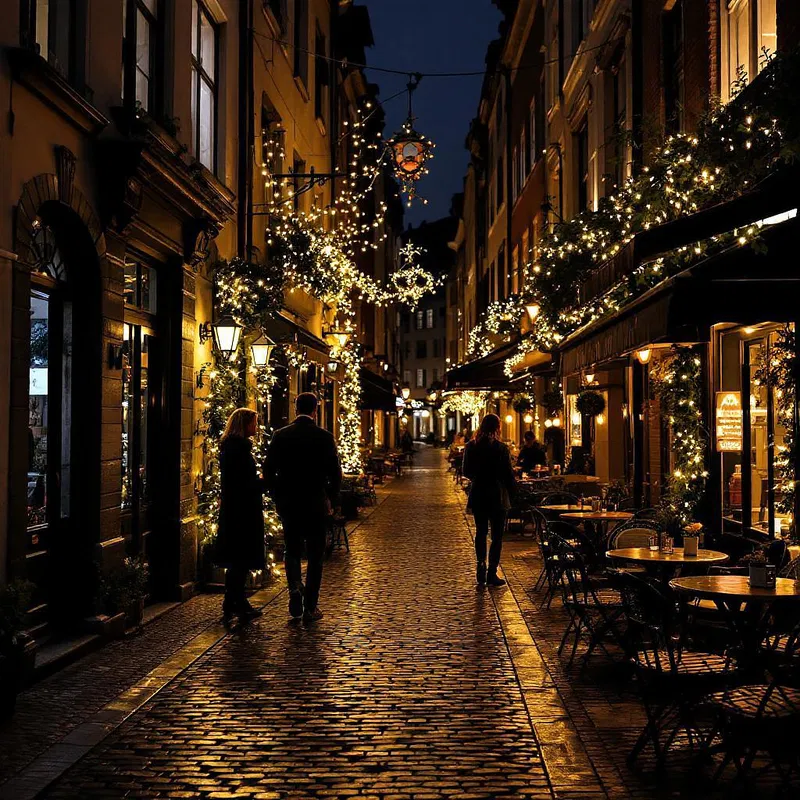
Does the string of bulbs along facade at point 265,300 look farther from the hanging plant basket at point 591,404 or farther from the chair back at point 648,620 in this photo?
the chair back at point 648,620

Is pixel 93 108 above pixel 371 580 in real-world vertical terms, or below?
above

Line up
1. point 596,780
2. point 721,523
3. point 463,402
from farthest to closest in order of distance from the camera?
point 463,402 < point 721,523 < point 596,780

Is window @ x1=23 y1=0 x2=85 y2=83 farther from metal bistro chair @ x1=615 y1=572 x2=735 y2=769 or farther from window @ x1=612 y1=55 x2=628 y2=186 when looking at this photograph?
window @ x1=612 y1=55 x2=628 y2=186

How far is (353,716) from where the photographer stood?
6.49m

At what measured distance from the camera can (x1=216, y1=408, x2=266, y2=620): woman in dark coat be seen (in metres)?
9.67

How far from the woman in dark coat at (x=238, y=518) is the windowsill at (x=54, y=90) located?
3.05 meters

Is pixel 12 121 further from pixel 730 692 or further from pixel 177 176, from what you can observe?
pixel 730 692

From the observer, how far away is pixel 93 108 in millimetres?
8289

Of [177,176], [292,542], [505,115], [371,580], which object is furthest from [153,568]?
[505,115]

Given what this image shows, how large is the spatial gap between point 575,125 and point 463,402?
18482mm

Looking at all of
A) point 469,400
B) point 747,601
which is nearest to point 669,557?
point 747,601

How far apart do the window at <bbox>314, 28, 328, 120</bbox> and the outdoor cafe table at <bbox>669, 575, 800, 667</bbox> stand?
62.7 ft

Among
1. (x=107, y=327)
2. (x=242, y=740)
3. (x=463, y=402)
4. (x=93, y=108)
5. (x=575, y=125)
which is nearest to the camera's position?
(x=242, y=740)

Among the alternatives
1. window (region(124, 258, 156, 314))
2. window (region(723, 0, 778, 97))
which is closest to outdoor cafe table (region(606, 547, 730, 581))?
window (region(723, 0, 778, 97))
